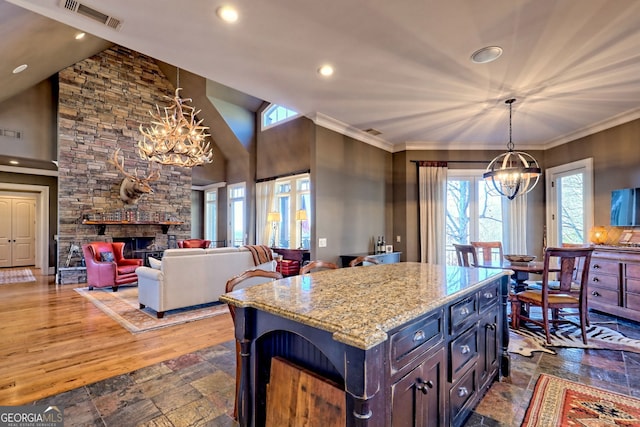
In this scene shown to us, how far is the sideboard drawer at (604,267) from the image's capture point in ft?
12.5

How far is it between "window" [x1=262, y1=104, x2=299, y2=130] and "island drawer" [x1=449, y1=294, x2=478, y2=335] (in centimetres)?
599

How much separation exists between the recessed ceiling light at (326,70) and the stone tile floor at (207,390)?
10.0 feet

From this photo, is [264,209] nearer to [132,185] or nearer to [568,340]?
[132,185]

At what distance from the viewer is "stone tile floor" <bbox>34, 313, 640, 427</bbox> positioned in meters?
1.90

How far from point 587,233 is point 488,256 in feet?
6.44

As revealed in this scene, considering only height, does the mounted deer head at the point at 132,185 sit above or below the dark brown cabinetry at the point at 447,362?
above

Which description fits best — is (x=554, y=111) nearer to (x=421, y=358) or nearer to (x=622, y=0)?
(x=622, y=0)

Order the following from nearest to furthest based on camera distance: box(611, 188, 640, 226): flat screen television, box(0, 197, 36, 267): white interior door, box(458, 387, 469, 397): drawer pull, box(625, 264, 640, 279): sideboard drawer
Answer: box(458, 387, 469, 397): drawer pull, box(625, 264, 640, 279): sideboard drawer, box(611, 188, 640, 226): flat screen television, box(0, 197, 36, 267): white interior door

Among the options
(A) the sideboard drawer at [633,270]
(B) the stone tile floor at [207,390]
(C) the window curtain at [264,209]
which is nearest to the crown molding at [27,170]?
(C) the window curtain at [264,209]

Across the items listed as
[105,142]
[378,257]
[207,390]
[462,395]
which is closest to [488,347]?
[462,395]

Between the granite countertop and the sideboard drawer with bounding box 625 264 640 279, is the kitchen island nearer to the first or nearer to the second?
the granite countertop

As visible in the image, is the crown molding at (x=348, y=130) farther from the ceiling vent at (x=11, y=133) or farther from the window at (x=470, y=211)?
the ceiling vent at (x=11, y=133)

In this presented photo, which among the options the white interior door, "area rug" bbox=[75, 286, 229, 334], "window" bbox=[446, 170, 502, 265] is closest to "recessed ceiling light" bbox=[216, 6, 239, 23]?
"area rug" bbox=[75, 286, 229, 334]

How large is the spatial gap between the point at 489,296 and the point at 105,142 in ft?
28.0
